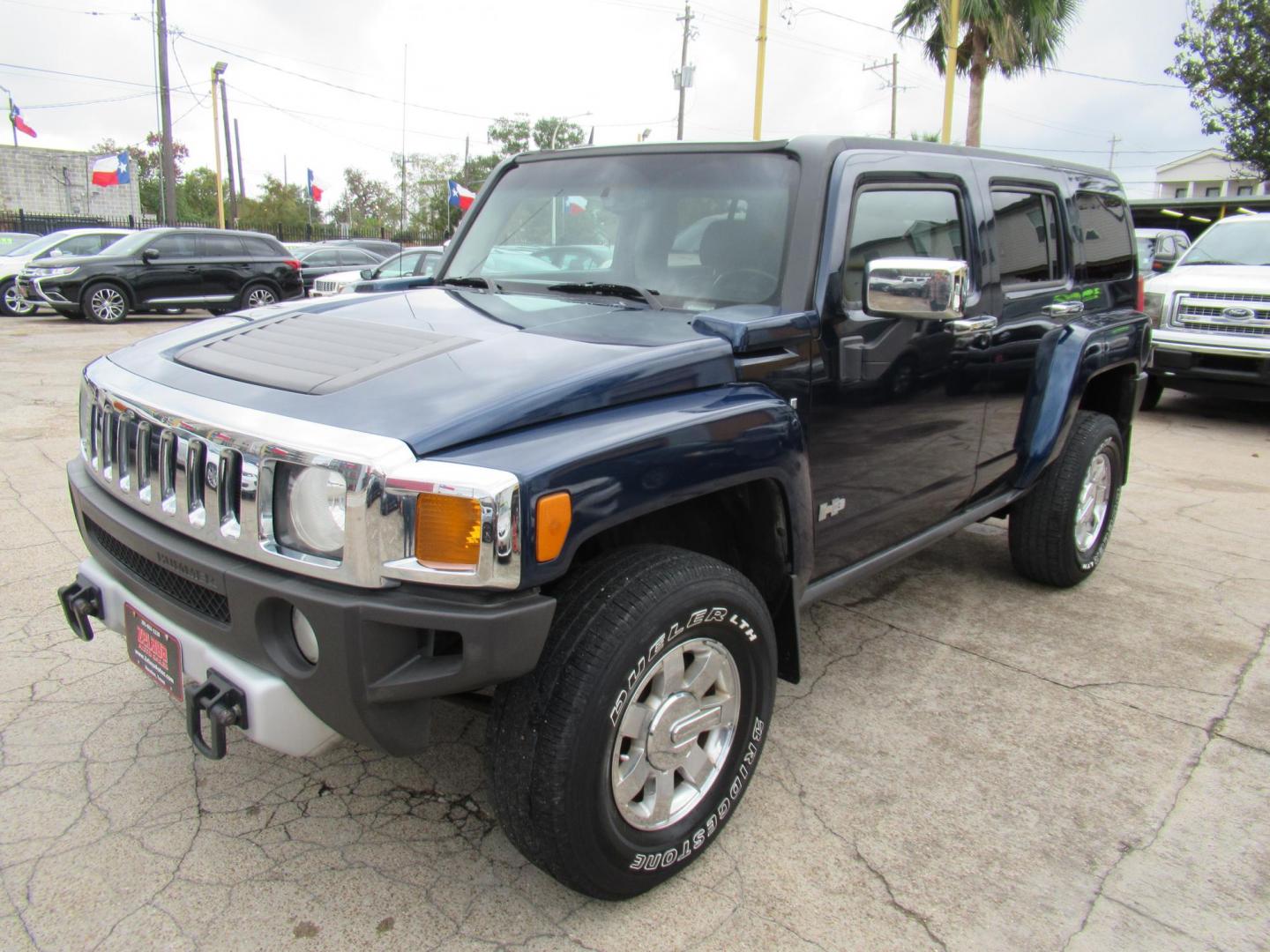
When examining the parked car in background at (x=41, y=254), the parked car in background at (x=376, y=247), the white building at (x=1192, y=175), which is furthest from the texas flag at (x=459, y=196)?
the white building at (x=1192, y=175)

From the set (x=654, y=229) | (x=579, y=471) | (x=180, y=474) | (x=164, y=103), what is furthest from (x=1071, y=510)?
(x=164, y=103)

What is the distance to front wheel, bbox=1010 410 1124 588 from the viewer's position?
4.10 m

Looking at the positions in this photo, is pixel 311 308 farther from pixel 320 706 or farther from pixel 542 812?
pixel 542 812

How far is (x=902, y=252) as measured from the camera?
10.2ft

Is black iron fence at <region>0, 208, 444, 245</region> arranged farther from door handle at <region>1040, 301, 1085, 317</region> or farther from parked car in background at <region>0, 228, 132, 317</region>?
door handle at <region>1040, 301, 1085, 317</region>

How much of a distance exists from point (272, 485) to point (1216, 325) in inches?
345

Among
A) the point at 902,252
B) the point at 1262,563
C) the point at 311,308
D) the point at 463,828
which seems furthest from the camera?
the point at 1262,563

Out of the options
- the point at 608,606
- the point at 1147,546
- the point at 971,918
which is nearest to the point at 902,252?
the point at 608,606

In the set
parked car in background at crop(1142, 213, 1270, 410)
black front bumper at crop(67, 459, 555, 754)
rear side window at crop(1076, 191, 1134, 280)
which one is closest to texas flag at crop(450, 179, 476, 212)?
parked car in background at crop(1142, 213, 1270, 410)

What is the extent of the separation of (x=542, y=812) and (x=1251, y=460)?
24.3ft

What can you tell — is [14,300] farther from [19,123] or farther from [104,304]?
[19,123]

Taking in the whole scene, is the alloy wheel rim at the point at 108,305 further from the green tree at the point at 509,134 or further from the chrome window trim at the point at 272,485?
the green tree at the point at 509,134

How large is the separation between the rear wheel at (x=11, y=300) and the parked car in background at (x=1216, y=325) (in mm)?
16249

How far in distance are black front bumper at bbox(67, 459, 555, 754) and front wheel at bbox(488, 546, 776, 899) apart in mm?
152
